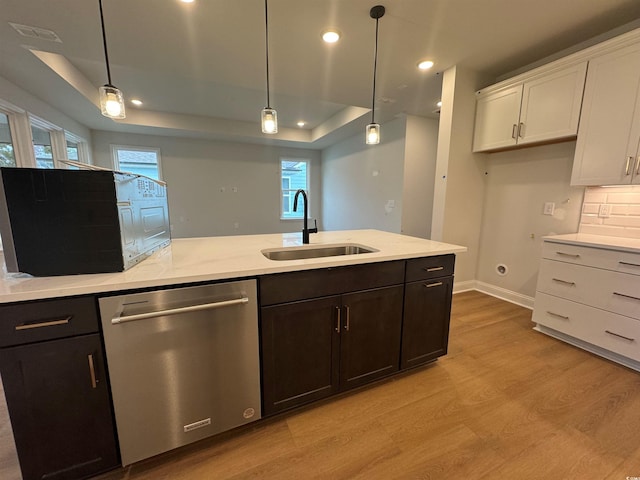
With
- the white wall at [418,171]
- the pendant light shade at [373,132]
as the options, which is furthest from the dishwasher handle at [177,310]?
the white wall at [418,171]

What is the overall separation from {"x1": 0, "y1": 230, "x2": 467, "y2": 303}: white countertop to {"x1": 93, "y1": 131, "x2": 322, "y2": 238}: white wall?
187 inches

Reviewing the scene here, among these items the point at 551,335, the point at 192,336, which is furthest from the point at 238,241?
the point at 551,335

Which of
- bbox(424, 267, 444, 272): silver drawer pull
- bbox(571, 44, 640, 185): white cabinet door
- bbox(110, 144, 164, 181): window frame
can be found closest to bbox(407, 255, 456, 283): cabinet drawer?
bbox(424, 267, 444, 272): silver drawer pull

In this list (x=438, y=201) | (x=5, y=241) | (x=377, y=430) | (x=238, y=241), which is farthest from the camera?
(x=438, y=201)

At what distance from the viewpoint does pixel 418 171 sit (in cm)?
458

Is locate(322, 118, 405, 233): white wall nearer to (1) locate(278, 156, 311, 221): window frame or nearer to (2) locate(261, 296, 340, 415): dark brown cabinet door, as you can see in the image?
(1) locate(278, 156, 311, 221): window frame

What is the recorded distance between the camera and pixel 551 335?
7.84ft

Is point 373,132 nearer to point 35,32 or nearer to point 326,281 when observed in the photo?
point 326,281

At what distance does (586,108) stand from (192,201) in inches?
257

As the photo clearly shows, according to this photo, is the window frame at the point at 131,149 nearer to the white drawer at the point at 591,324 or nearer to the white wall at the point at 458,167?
the white wall at the point at 458,167

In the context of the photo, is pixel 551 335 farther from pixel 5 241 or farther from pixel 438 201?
pixel 5 241

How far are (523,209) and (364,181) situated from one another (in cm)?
301

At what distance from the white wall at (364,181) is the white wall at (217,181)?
3.00 feet

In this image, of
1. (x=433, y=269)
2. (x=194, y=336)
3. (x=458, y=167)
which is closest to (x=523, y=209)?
(x=458, y=167)
